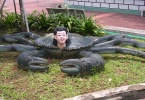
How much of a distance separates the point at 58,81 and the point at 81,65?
1.43ft

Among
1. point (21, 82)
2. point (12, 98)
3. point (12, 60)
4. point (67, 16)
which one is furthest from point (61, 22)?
point (12, 98)

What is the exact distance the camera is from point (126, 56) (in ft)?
17.4

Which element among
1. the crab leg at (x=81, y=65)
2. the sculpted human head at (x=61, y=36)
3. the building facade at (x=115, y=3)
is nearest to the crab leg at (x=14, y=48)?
the sculpted human head at (x=61, y=36)

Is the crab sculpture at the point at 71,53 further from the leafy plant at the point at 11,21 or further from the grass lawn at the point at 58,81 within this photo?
the leafy plant at the point at 11,21

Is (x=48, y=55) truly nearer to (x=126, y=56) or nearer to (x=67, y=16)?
(x=126, y=56)

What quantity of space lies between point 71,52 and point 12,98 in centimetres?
146

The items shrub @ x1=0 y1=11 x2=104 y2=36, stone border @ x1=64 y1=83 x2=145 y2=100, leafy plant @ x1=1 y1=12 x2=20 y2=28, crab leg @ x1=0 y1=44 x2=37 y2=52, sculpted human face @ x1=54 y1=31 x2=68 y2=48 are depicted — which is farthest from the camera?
leafy plant @ x1=1 y1=12 x2=20 y2=28

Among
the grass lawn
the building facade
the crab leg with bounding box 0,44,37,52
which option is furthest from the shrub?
the building facade

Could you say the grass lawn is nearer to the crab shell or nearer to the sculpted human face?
the crab shell

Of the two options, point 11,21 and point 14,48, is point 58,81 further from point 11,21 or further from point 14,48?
point 11,21

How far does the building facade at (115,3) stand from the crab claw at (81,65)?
7.78m

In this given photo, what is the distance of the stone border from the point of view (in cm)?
339

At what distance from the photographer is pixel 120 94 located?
138 inches

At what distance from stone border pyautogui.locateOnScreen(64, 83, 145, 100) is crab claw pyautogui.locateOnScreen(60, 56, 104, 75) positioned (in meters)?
0.61
